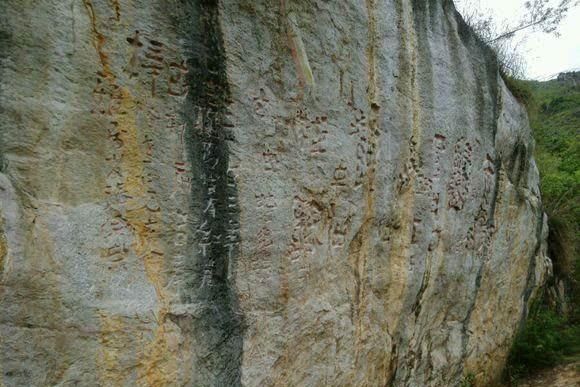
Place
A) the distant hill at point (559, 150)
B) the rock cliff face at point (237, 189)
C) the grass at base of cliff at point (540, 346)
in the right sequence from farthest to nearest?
the distant hill at point (559, 150) → the grass at base of cliff at point (540, 346) → the rock cliff face at point (237, 189)

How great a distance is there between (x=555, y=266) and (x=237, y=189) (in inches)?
206

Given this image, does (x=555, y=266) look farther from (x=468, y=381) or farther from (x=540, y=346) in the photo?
(x=468, y=381)

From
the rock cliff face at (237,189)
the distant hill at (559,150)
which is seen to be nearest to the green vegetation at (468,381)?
the rock cliff face at (237,189)

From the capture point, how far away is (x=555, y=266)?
5.93m

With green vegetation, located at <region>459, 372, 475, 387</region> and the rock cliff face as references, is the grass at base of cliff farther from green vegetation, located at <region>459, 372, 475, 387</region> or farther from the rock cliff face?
the rock cliff face

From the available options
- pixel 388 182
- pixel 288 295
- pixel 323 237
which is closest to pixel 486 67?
pixel 388 182

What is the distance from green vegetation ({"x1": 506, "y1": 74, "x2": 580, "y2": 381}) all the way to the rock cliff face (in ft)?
4.80

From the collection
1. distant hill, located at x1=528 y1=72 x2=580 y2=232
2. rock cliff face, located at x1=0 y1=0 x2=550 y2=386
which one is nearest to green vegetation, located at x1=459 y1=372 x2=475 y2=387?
rock cliff face, located at x1=0 y1=0 x2=550 y2=386

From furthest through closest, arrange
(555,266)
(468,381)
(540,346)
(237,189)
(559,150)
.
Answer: (559,150)
(555,266)
(540,346)
(468,381)
(237,189)

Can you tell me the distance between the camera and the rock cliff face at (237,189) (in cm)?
179

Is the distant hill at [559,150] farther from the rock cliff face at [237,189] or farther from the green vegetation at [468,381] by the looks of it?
the green vegetation at [468,381]

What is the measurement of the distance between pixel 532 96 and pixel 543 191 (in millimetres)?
2162

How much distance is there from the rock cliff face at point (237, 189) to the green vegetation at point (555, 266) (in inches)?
57.5

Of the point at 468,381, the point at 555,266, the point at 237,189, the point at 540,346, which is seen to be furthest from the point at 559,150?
the point at 237,189
